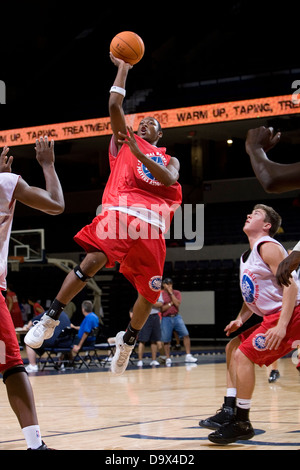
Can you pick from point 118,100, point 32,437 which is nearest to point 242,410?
point 32,437

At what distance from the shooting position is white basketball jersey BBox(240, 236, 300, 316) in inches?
204

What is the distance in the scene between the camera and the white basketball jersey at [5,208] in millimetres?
3971

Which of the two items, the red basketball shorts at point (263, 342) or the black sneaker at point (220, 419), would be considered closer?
the red basketball shorts at point (263, 342)

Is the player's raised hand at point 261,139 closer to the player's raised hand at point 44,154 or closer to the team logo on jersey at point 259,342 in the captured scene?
the player's raised hand at point 44,154

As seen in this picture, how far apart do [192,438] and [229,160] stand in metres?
23.5

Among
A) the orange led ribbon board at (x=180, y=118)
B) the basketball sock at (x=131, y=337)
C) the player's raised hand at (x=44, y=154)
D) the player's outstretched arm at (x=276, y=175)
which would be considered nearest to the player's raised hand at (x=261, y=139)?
the player's outstretched arm at (x=276, y=175)

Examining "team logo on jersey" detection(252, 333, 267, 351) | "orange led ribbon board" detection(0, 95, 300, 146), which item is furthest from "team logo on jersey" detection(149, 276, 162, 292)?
"orange led ribbon board" detection(0, 95, 300, 146)

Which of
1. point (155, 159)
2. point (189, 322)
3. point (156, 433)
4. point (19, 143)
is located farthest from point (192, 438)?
point (19, 143)

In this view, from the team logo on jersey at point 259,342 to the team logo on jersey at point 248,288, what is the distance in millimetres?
355

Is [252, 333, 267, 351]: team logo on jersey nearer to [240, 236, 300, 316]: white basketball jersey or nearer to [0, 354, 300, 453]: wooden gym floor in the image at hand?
[240, 236, 300, 316]: white basketball jersey

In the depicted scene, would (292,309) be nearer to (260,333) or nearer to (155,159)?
(260,333)

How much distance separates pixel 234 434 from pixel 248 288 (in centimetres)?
108

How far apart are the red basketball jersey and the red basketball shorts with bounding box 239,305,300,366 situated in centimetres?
114

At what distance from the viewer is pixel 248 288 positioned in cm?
522
